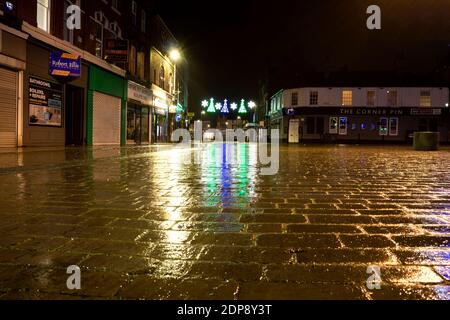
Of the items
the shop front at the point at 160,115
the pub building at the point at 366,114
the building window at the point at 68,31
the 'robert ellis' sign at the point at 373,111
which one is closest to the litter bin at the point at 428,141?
the pub building at the point at 366,114

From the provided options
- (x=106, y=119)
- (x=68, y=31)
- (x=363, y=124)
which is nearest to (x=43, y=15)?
(x=68, y=31)

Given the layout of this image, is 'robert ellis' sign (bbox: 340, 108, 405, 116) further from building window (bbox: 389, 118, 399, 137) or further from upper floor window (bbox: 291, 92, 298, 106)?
upper floor window (bbox: 291, 92, 298, 106)

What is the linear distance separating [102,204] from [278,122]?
56.8 m

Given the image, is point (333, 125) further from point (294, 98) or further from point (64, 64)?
point (64, 64)

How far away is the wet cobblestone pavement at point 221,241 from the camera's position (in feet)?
10.1

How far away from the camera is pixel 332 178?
35.2 ft

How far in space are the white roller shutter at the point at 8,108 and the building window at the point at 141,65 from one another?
1716 cm

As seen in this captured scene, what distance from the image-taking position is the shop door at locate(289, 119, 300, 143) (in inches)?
2034

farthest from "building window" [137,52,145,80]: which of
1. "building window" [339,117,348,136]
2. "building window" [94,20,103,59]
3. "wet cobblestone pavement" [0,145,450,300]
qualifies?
"wet cobblestone pavement" [0,145,450,300]

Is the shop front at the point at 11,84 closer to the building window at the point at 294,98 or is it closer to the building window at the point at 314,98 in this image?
the building window at the point at 314,98
